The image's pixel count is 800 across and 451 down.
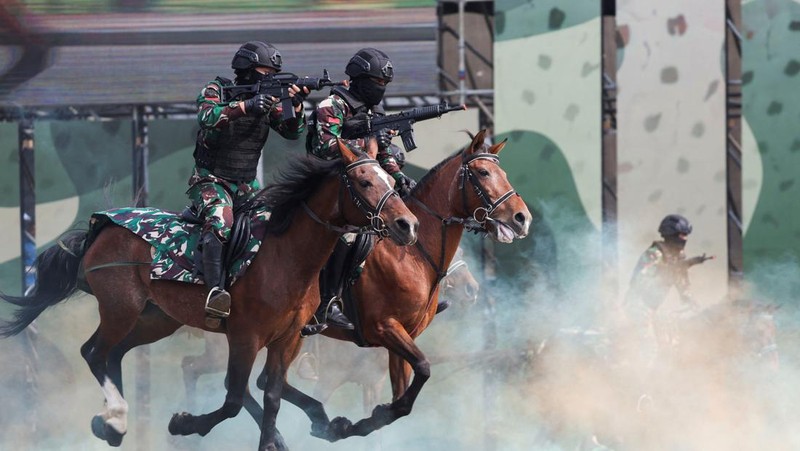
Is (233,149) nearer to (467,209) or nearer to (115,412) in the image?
(467,209)

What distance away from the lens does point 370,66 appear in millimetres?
8789

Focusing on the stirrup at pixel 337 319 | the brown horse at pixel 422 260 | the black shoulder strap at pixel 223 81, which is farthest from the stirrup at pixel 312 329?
the black shoulder strap at pixel 223 81

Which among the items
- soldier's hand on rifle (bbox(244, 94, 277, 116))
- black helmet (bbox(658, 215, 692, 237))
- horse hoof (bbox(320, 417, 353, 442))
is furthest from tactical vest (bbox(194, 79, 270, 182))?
black helmet (bbox(658, 215, 692, 237))

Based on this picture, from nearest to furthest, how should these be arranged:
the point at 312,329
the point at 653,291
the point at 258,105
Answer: the point at 258,105 → the point at 312,329 → the point at 653,291

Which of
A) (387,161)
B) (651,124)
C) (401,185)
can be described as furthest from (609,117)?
(387,161)

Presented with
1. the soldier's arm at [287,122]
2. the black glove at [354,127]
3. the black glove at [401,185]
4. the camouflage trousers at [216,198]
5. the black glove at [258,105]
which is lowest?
the black glove at [401,185]

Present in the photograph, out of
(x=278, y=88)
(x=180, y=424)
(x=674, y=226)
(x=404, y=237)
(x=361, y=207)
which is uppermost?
(x=278, y=88)

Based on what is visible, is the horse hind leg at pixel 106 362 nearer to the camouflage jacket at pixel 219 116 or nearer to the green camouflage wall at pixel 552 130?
the camouflage jacket at pixel 219 116

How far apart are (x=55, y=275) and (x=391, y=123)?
2.46m

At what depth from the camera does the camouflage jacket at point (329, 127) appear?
8.51 meters

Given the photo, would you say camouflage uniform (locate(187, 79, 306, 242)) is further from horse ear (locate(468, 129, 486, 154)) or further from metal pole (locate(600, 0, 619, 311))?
metal pole (locate(600, 0, 619, 311))

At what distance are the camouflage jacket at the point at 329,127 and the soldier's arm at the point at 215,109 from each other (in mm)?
642

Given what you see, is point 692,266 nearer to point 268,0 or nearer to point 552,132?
point 552,132

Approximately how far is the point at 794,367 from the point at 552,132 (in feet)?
10.3
